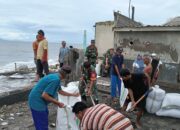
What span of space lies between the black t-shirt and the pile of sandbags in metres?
0.87

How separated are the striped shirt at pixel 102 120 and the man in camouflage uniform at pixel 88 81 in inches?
143

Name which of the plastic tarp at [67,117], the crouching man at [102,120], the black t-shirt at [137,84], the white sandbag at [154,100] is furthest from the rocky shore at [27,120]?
the crouching man at [102,120]

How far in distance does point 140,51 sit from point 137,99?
23.5 ft

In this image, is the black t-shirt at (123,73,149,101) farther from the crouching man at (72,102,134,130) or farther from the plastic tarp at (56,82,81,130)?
the crouching man at (72,102,134,130)

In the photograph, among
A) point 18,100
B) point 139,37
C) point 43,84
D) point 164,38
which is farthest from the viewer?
point 139,37

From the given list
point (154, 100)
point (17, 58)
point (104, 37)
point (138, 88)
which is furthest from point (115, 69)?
point (17, 58)

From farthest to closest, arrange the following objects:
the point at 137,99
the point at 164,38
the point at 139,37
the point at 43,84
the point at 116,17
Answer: the point at 116,17 → the point at 139,37 → the point at 164,38 → the point at 137,99 → the point at 43,84

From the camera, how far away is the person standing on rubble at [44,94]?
14.8ft

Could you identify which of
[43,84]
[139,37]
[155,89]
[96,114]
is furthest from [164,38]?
[96,114]

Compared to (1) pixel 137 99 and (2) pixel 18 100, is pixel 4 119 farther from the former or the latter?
(1) pixel 137 99

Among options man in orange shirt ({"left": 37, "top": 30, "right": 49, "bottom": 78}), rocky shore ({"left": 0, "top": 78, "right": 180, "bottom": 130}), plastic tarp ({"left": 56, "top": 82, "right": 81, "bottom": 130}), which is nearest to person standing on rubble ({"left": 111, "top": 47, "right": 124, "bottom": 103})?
rocky shore ({"left": 0, "top": 78, "right": 180, "bottom": 130})

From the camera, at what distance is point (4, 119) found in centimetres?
686

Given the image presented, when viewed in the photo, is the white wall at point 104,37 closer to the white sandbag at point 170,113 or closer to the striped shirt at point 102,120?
the white sandbag at point 170,113

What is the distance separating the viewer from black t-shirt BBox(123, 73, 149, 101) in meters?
6.43
